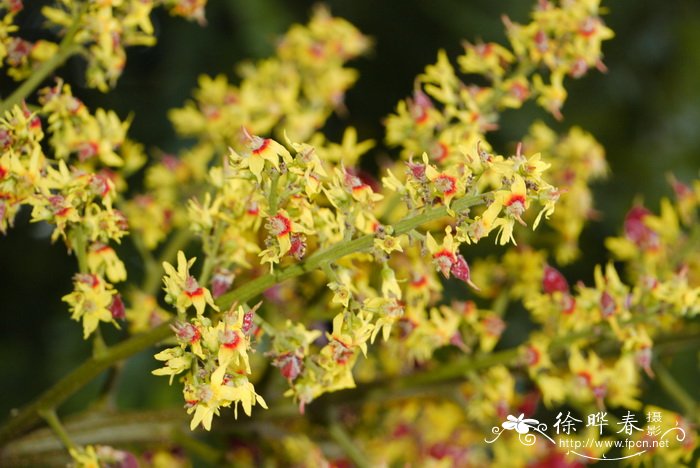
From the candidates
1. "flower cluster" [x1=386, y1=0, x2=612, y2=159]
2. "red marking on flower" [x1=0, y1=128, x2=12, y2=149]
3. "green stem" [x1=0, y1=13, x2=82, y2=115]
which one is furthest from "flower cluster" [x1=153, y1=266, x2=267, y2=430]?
"flower cluster" [x1=386, y1=0, x2=612, y2=159]

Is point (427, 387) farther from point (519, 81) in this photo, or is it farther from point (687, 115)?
point (687, 115)

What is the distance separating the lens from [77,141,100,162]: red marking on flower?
39.6 inches

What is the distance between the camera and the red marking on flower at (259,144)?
752mm

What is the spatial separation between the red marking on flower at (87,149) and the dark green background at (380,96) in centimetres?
45

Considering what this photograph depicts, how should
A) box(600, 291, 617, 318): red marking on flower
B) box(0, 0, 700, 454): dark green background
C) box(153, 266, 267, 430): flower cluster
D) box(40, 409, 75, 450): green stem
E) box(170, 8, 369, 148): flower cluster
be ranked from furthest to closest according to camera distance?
box(0, 0, 700, 454): dark green background → box(170, 8, 369, 148): flower cluster → box(600, 291, 617, 318): red marking on flower → box(40, 409, 75, 450): green stem → box(153, 266, 267, 430): flower cluster

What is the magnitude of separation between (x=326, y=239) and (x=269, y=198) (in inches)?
3.4

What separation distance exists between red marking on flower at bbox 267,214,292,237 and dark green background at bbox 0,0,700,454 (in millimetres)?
797

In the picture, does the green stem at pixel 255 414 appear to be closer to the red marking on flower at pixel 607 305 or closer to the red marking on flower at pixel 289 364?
the red marking on flower at pixel 607 305

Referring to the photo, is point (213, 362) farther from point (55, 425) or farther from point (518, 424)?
point (518, 424)

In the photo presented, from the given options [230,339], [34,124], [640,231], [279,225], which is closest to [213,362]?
[230,339]

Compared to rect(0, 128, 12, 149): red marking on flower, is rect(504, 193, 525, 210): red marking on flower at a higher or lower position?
lower

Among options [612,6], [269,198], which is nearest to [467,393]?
[269,198]

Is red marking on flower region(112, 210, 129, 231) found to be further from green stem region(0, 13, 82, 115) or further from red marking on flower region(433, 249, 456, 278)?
red marking on flower region(433, 249, 456, 278)

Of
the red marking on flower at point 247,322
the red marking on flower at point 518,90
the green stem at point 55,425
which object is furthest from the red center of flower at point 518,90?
the green stem at point 55,425
